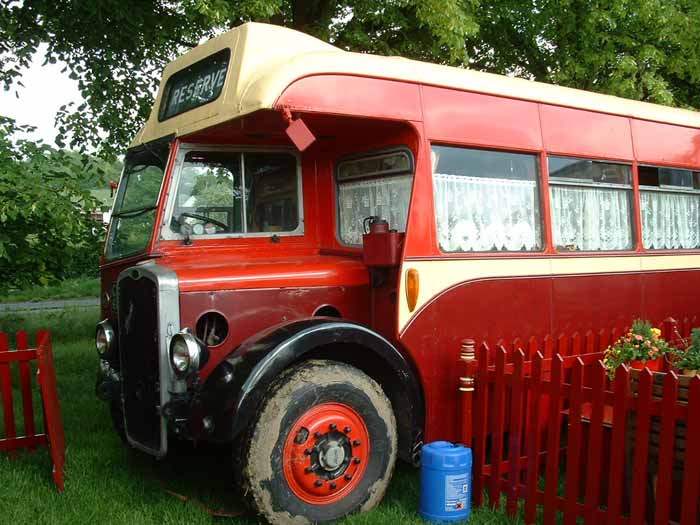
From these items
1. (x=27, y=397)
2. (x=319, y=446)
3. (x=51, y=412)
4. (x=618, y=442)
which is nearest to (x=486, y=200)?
(x=618, y=442)

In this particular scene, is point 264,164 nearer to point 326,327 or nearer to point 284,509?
point 326,327

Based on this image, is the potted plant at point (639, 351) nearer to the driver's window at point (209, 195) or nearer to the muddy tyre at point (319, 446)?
the muddy tyre at point (319, 446)

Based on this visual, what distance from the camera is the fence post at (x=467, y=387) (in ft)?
15.5

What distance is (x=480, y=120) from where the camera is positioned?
5215 mm

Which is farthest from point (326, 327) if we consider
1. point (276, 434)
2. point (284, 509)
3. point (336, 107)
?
point (336, 107)

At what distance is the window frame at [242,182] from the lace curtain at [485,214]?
114 cm

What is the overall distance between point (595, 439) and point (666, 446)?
0.44m

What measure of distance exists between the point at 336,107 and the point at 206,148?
1227mm

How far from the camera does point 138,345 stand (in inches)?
179

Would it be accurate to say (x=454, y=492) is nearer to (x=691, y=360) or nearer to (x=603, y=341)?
(x=691, y=360)

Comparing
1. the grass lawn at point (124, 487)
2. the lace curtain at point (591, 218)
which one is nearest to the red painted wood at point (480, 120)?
the lace curtain at point (591, 218)

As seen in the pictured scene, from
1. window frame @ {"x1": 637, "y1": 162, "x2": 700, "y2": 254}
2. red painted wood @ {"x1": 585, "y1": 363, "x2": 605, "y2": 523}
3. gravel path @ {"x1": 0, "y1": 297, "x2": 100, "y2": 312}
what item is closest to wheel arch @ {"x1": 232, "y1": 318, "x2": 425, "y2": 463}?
red painted wood @ {"x1": 585, "y1": 363, "x2": 605, "y2": 523}

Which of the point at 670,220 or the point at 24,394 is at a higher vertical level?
the point at 670,220

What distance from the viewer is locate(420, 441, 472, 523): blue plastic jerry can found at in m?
4.27
